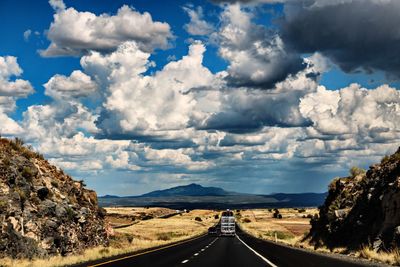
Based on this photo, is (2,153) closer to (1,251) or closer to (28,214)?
(28,214)

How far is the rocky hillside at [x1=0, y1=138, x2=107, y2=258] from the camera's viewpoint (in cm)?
2433

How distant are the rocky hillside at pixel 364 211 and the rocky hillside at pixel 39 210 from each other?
16.3 meters

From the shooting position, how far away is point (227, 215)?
70.5m

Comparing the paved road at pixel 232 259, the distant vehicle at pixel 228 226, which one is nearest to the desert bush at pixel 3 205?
the paved road at pixel 232 259

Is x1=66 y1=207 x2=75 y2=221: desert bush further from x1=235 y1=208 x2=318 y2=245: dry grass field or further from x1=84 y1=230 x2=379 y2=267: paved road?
x1=235 y1=208 x2=318 y2=245: dry grass field

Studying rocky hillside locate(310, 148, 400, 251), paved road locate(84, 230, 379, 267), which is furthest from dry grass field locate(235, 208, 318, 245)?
paved road locate(84, 230, 379, 267)

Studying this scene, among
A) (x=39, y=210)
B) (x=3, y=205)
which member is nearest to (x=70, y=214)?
(x=39, y=210)

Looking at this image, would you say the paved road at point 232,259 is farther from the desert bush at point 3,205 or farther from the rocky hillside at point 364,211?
the desert bush at point 3,205

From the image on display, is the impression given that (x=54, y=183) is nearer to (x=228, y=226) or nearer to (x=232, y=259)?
(x=232, y=259)

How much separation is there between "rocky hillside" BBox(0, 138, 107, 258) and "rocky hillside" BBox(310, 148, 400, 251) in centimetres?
1630

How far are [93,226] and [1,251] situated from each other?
12.6 meters

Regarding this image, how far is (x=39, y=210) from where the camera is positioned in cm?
2794

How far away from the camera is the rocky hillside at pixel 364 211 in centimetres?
2807

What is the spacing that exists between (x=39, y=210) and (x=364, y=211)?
19.7m
